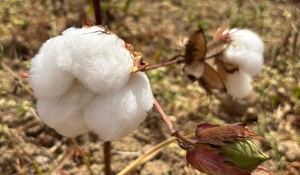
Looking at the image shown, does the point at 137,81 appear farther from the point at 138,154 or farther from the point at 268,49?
the point at 268,49

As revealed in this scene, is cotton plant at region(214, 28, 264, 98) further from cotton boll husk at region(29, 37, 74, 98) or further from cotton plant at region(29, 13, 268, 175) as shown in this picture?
cotton boll husk at region(29, 37, 74, 98)

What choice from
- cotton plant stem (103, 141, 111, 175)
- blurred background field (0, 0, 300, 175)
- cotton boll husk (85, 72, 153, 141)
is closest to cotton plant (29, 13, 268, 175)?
cotton boll husk (85, 72, 153, 141)

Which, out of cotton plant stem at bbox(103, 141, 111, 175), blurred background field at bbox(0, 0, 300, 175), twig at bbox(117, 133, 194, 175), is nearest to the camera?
cotton plant stem at bbox(103, 141, 111, 175)

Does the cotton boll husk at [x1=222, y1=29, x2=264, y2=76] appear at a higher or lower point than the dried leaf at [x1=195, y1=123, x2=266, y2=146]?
higher

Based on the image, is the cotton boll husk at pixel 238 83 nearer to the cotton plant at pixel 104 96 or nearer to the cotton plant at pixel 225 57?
the cotton plant at pixel 225 57

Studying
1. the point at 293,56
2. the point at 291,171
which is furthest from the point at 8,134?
the point at 293,56

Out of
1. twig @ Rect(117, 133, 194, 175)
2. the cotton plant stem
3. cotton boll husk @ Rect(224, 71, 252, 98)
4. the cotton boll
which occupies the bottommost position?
twig @ Rect(117, 133, 194, 175)

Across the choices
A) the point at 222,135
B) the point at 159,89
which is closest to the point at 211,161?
the point at 222,135

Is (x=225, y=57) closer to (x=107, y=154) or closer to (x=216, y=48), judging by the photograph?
(x=216, y=48)
